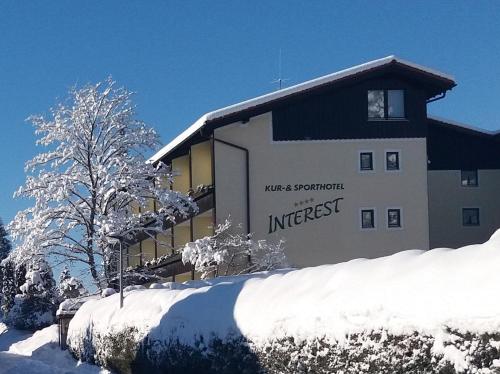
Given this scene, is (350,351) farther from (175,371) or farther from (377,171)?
(377,171)

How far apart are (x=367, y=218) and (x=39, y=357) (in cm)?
1551

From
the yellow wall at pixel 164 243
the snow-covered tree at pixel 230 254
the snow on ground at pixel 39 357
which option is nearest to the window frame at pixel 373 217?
the snow-covered tree at pixel 230 254

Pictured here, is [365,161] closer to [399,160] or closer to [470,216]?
[399,160]

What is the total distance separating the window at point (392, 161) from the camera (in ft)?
109

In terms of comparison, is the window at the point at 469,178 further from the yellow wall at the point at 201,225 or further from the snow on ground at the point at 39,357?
the snow on ground at the point at 39,357

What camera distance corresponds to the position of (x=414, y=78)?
108 ft

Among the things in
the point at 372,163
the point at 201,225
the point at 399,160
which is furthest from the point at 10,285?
the point at 399,160

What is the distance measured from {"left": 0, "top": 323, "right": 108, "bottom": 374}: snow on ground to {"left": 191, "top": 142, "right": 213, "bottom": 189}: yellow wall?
32.7 ft

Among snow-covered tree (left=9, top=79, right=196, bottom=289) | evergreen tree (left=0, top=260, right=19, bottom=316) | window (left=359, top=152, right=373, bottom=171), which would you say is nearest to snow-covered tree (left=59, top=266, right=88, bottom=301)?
snow-covered tree (left=9, top=79, right=196, bottom=289)

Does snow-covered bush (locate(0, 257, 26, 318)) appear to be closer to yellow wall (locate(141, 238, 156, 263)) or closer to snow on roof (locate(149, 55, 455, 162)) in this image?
yellow wall (locate(141, 238, 156, 263))

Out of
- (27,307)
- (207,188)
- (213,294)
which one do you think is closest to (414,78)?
(207,188)

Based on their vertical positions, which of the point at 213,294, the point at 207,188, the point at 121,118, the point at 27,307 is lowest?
the point at 27,307

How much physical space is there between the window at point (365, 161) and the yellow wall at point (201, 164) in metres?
6.62

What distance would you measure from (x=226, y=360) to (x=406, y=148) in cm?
2352
